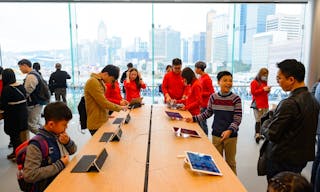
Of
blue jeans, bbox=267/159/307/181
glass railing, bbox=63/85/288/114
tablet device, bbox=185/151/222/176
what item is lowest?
glass railing, bbox=63/85/288/114

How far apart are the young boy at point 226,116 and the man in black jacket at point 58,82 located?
528 centimetres

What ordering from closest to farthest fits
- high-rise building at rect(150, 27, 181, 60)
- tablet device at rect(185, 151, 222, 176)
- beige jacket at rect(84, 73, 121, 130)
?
tablet device at rect(185, 151, 222, 176) < beige jacket at rect(84, 73, 121, 130) < high-rise building at rect(150, 27, 181, 60)

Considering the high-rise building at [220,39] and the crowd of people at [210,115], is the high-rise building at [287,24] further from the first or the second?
the crowd of people at [210,115]

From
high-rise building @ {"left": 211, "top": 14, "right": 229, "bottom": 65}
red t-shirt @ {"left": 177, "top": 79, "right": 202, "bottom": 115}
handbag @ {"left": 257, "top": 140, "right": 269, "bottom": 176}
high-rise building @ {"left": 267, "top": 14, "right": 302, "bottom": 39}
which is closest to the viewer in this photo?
handbag @ {"left": 257, "top": 140, "right": 269, "bottom": 176}

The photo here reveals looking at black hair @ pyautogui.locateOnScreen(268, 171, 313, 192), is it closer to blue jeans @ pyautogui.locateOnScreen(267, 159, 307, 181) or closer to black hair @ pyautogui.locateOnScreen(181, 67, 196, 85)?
blue jeans @ pyautogui.locateOnScreen(267, 159, 307, 181)

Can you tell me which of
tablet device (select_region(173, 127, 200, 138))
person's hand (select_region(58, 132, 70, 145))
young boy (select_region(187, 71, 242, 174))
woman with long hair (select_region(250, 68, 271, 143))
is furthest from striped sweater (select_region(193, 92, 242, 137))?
woman with long hair (select_region(250, 68, 271, 143))

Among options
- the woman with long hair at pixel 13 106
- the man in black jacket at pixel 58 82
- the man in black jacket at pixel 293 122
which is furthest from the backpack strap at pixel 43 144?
the man in black jacket at pixel 58 82

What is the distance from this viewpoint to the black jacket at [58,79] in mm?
7270

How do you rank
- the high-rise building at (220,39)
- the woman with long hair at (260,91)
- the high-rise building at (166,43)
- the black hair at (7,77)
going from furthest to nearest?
the high-rise building at (166,43)
the high-rise building at (220,39)
the woman with long hair at (260,91)
the black hair at (7,77)

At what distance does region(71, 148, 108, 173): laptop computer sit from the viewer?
1949mm

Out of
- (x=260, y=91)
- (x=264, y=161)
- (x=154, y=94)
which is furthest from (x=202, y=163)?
(x=154, y=94)

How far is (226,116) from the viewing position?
2.87 m

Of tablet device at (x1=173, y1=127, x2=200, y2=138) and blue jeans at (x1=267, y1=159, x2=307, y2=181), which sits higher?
tablet device at (x1=173, y1=127, x2=200, y2=138)

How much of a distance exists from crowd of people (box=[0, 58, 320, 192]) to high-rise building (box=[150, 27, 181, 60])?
3.15 metres
